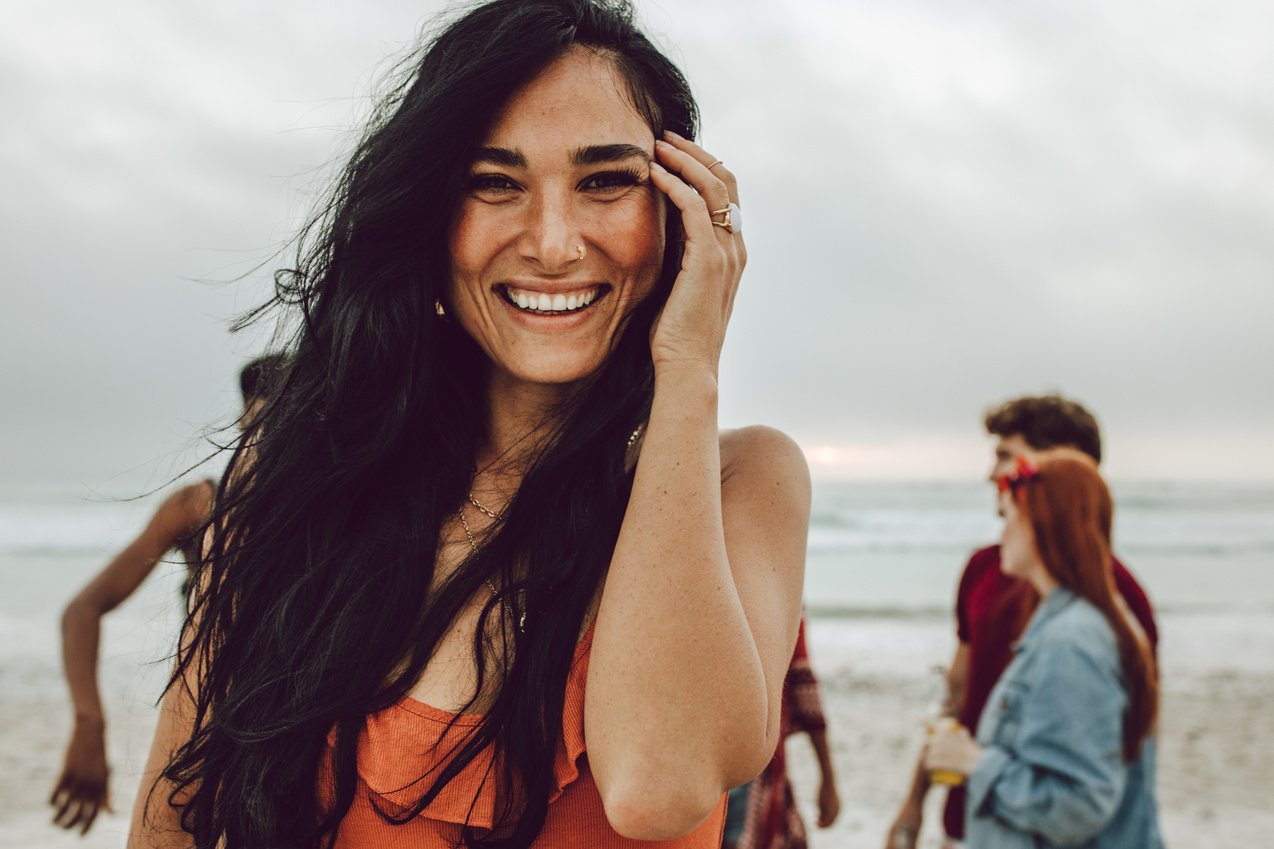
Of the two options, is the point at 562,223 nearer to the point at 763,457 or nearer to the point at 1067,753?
the point at 763,457

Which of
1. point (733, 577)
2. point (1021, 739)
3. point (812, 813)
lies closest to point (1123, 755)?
point (1021, 739)

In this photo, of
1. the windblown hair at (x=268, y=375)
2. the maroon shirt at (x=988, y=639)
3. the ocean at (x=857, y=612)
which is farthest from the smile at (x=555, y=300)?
the maroon shirt at (x=988, y=639)

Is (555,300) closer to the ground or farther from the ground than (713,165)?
closer to the ground

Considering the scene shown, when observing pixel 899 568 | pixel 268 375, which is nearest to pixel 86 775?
pixel 268 375

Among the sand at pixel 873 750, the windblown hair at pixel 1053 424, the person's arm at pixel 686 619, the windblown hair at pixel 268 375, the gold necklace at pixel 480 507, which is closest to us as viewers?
the person's arm at pixel 686 619

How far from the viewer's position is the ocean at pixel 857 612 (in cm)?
805

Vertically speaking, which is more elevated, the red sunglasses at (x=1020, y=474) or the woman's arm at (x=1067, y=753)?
the red sunglasses at (x=1020, y=474)

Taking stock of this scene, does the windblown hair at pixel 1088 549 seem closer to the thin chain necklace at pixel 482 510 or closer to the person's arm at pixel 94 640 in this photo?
the thin chain necklace at pixel 482 510

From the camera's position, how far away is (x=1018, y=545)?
3.72 m

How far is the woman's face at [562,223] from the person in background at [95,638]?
2278 millimetres

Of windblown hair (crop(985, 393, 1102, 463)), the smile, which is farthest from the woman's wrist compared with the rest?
windblown hair (crop(985, 393, 1102, 463))

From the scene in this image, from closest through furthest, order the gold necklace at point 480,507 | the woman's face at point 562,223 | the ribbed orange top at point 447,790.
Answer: the ribbed orange top at point 447,790, the woman's face at point 562,223, the gold necklace at point 480,507

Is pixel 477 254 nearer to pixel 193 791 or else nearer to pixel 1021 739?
pixel 193 791

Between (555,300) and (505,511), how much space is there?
38 centimetres
